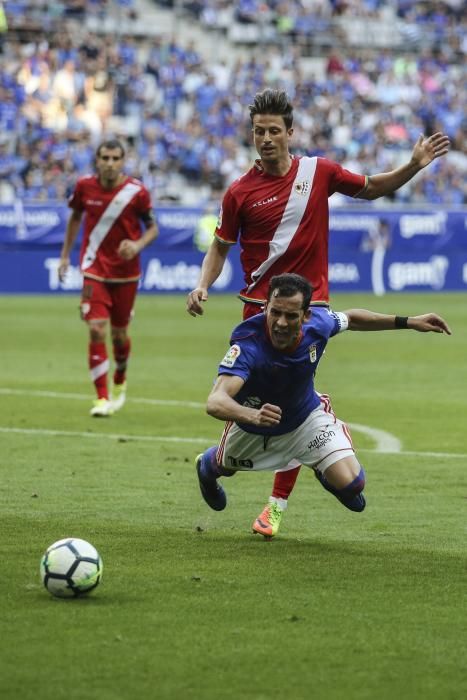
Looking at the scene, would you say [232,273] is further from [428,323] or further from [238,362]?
[238,362]

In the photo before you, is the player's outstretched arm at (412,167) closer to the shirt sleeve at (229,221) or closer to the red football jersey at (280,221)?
the red football jersey at (280,221)

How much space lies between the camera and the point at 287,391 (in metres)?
7.19

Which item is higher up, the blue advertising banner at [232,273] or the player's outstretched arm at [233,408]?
the player's outstretched arm at [233,408]

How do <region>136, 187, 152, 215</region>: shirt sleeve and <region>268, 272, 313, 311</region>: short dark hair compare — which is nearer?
<region>268, 272, 313, 311</region>: short dark hair

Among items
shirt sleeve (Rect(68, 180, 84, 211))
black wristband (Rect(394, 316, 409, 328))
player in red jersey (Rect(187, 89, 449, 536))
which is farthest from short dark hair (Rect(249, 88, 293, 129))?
shirt sleeve (Rect(68, 180, 84, 211))

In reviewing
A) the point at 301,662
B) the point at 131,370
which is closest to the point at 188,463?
the point at 301,662

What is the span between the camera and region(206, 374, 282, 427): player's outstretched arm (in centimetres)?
617

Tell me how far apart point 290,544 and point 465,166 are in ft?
112

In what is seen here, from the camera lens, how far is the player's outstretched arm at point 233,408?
6.17 m

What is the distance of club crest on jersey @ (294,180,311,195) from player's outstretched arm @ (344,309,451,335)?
830mm

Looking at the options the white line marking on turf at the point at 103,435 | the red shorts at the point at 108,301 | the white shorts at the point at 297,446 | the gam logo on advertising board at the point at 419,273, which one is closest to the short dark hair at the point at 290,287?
the white shorts at the point at 297,446

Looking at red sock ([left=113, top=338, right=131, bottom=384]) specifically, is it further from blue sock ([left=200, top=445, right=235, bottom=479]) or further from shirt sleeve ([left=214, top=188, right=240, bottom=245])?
blue sock ([left=200, top=445, right=235, bottom=479])

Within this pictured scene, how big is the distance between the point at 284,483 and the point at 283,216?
4.86ft

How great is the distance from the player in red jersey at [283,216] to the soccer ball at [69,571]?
74.5 inches
